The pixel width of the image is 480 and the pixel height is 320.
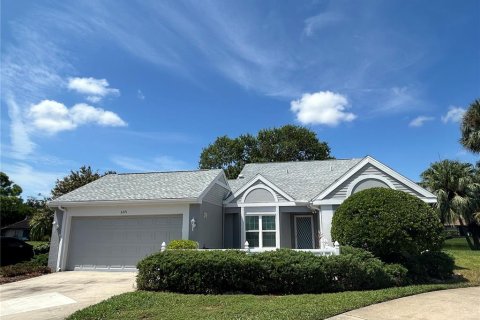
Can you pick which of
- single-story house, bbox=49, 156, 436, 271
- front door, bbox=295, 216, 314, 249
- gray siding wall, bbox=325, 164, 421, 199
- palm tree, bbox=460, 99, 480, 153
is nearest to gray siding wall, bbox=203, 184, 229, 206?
single-story house, bbox=49, 156, 436, 271

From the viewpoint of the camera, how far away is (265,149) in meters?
43.9

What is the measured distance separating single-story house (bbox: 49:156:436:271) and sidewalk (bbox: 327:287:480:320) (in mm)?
6344

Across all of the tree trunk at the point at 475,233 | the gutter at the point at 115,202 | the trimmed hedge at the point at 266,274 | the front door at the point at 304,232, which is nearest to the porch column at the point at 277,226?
the front door at the point at 304,232

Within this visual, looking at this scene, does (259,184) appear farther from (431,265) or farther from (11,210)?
(11,210)

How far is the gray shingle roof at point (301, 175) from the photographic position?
18391 millimetres

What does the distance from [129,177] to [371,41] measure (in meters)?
14.4

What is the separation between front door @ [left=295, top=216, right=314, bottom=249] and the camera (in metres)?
17.8

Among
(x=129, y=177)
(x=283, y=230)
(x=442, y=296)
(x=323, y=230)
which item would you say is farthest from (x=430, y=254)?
(x=129, y=177)

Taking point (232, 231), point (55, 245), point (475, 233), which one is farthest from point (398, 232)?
point (475, 233)

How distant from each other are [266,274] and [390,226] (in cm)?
433

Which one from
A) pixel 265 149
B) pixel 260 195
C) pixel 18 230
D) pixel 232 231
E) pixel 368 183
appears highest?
pixel 265 149

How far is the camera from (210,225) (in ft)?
54.7

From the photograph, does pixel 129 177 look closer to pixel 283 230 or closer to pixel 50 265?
pixel 50 265

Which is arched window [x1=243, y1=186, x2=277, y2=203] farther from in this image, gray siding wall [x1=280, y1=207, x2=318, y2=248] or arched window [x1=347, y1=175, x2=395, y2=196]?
arched window [x1=347, y1=175, x2=395, y2=196]
